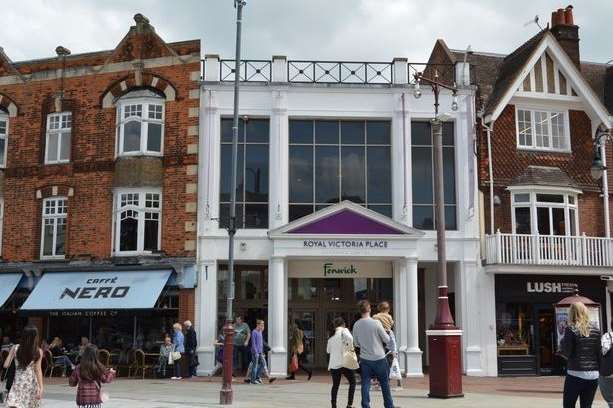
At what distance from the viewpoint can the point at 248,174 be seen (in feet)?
77.5

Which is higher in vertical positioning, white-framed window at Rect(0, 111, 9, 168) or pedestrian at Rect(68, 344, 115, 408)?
white-framed window at Rect(0, 111, 9, 168)

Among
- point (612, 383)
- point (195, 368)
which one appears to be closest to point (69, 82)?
point (195, 368)

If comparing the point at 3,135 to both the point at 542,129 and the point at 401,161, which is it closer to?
the point at 401,161

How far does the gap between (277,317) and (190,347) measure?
2696mm

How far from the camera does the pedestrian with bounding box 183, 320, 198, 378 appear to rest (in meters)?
21.7

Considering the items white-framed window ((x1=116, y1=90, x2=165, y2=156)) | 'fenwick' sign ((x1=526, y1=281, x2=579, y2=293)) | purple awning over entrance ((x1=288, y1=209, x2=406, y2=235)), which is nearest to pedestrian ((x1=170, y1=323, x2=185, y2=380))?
purple awning over entrance ((x1=288, y1=209, x2=406, y2=235))

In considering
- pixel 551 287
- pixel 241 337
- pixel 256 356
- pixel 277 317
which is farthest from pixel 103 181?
pixel 551 287

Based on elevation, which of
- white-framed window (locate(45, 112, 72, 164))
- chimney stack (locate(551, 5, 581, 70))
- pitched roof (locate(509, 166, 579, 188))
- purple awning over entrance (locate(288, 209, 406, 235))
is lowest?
purple awning over entrance (locate(288, 209, 406, 235))

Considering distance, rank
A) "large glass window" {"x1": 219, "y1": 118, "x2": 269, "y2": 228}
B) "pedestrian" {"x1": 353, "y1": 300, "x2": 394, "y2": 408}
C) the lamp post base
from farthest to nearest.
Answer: "large glass window" {"x1": 219, "y1": 118, "x2": 269, "y2": 228}, the lamp post base, "pedestrian" {"x1": 353, "y1": 300, "x2": 394, "y2": 408}

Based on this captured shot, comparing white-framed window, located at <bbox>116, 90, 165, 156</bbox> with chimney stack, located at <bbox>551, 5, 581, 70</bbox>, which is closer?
white-framed window, located at <bbox>116, 90, 165, 156</bbox>

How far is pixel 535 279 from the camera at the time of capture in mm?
23812

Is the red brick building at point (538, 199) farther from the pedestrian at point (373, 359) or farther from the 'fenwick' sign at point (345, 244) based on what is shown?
the pedestrian at point (373, 359)

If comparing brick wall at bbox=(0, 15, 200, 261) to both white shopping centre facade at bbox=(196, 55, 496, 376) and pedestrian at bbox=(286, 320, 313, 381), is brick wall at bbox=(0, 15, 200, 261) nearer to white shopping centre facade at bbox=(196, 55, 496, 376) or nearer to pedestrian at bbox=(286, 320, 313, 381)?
white shopping centre facade at bbox=(196, 55, 496, 376)

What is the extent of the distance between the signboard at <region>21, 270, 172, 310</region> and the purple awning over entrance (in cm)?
457
